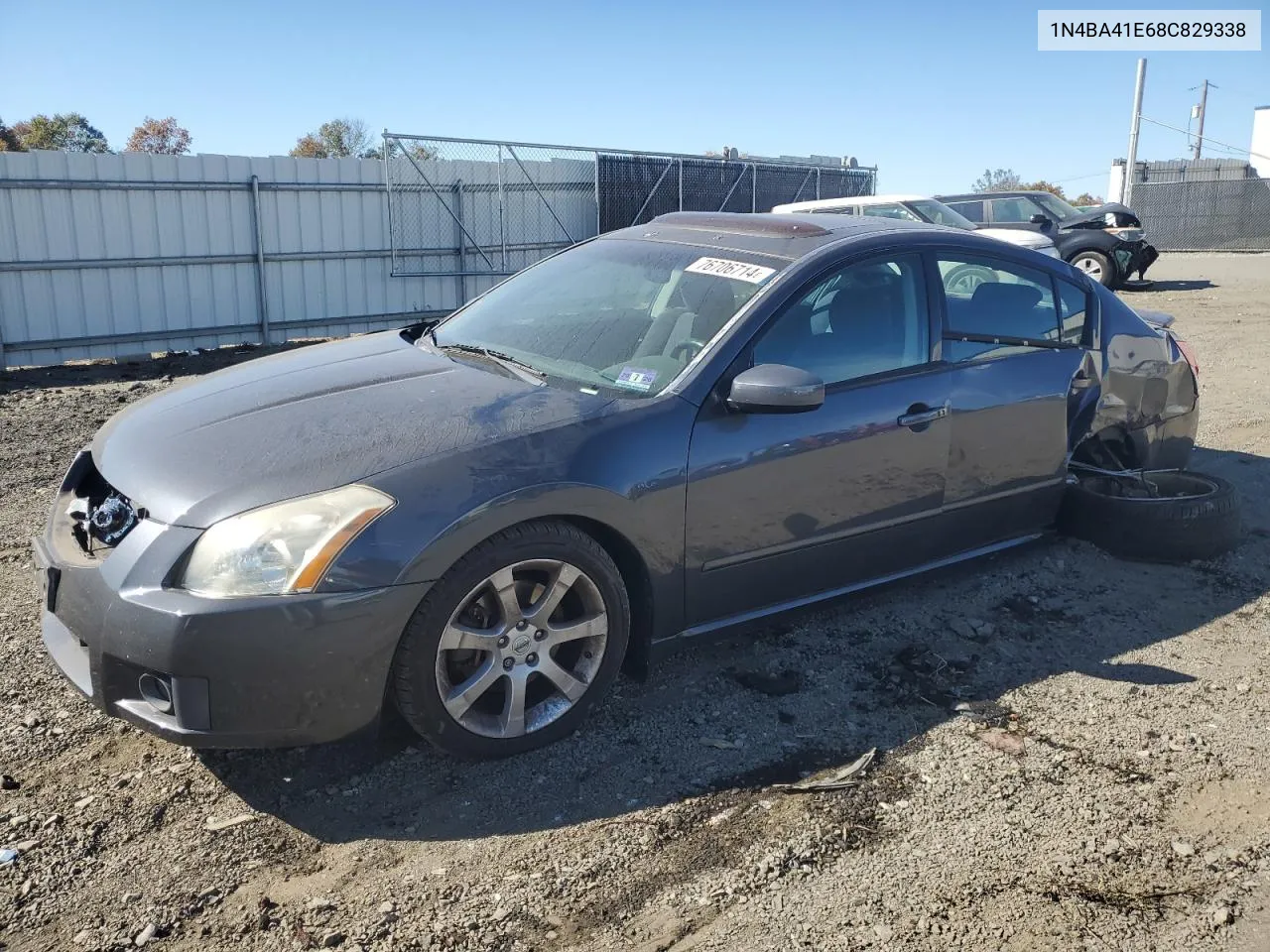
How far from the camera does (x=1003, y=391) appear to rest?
4449mm

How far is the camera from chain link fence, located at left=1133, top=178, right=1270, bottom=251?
29.3 m

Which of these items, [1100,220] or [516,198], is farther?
[1100,220]

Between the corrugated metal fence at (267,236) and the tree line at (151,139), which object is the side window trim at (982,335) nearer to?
the corrugated metal fence at (267,236)

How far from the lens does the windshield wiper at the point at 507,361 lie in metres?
3.77

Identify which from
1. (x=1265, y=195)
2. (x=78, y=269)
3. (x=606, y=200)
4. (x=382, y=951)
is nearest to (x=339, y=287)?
(x=78, y=269)

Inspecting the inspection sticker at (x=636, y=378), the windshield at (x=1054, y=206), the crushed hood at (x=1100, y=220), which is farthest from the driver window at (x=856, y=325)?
the crushed hood at (x=1100, y=220)

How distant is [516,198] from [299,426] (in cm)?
1308

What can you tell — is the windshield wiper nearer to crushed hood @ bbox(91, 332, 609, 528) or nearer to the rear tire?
crushed hood @ bbox(91, 332, 609, 528)

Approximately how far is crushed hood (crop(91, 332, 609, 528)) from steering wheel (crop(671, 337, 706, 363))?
0.38 meters

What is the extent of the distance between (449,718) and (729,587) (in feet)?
3.58

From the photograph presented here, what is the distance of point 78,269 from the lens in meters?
11.7

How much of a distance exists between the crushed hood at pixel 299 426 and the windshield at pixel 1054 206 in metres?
17.0

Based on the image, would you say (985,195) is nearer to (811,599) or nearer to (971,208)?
(971,208)

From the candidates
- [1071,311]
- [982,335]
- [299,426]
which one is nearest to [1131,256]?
[1071,311]
